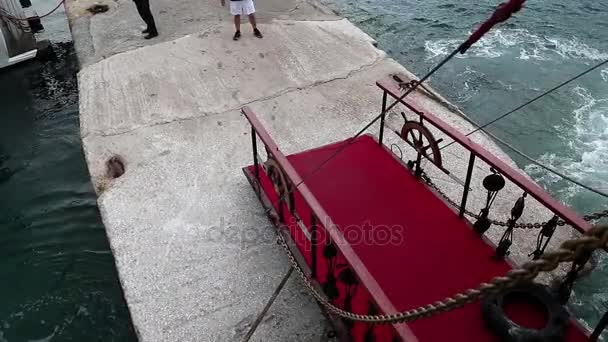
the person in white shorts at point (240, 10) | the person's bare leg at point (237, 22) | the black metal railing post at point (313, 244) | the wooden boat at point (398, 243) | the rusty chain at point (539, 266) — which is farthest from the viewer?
the person's bare leg at point (237, 22)

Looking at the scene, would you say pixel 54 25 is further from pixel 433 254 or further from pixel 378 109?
pixel 433 254

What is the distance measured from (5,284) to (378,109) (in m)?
4.88

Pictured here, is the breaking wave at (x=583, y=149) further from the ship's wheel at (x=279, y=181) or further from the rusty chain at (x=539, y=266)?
the rusty chain at (x=539, y=266)

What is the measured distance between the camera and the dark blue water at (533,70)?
5863 mm

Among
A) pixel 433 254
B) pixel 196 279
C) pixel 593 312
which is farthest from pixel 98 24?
pixel 593 312

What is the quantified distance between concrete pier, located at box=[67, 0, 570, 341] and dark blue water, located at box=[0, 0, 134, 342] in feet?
1.89

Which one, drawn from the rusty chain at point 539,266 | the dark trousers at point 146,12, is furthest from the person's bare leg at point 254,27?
the rusty chain at point 539,266

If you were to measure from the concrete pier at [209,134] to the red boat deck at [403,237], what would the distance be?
1.78 ft

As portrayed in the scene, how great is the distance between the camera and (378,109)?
629 cm

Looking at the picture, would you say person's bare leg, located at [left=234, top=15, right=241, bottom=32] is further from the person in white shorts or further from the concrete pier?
the concrete pier

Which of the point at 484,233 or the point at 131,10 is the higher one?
the point at 131,10

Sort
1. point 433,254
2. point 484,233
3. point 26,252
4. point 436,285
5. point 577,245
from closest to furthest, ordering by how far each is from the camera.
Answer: point 577,245 < point 436,285 < point 433,254 < point 484,233 < point 26,252

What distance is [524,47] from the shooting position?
9023 millimetres

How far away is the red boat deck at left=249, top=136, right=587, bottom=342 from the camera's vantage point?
330cm
